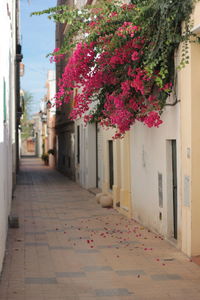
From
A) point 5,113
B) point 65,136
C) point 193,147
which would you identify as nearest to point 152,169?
point 193,147

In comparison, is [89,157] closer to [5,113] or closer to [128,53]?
[128,53]

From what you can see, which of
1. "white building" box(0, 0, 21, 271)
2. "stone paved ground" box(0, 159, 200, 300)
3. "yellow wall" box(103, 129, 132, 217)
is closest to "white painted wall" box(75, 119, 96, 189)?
"yellow wall" box(103, 129, 132, 217)

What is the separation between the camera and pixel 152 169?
11.7 m

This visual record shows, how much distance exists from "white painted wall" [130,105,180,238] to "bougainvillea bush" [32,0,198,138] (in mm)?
363

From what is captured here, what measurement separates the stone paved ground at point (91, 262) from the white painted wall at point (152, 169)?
0.33 m

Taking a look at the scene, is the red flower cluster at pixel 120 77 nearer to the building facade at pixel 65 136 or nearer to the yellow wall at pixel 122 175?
the yellow wall at pixel 122 175

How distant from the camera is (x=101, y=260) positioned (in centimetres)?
881

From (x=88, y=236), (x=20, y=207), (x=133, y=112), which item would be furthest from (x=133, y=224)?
(x=20, y=207)

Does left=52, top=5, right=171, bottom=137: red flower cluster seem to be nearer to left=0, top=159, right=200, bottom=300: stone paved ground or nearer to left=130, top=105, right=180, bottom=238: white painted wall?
left=130, top=105, right=180, bottom=238: white painted wall

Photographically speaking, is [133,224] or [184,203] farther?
[133,224]

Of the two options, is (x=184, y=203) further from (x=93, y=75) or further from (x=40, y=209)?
(x=40, y=209)

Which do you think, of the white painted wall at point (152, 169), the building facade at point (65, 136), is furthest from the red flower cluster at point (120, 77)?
the building facade at point (65, 136)

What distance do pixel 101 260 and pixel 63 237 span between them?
2.38 m

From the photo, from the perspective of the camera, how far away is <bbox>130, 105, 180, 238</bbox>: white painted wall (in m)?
10.4
